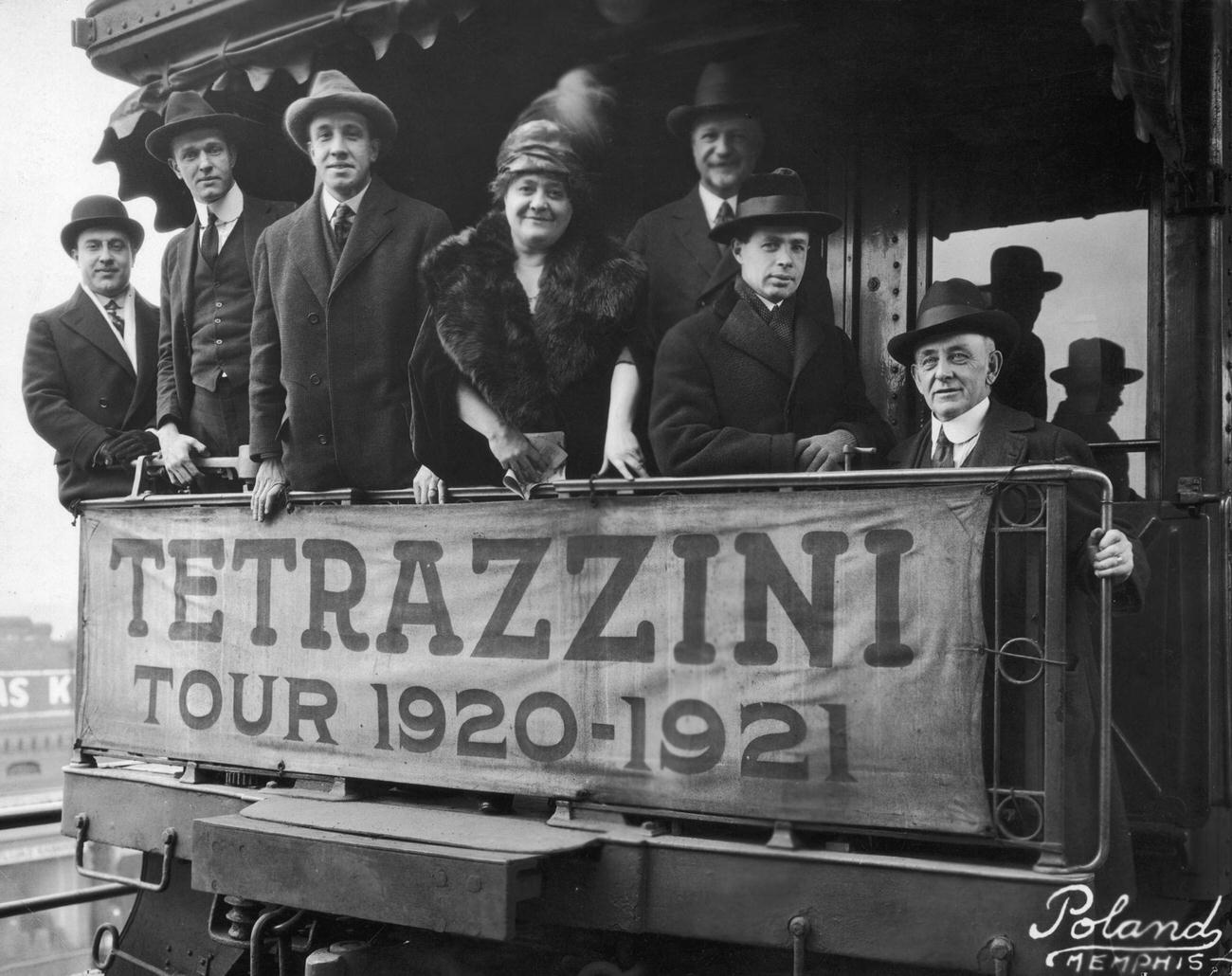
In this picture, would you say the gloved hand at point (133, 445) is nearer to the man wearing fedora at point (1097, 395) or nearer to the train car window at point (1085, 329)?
the train car window at point (1085, 329)

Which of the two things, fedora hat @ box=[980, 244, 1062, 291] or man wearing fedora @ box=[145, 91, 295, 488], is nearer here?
fedora hat @ box=[980, 244, 1062, 291]

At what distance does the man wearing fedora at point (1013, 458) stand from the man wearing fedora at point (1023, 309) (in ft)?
0.45

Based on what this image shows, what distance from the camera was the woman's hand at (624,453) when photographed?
4676 mm

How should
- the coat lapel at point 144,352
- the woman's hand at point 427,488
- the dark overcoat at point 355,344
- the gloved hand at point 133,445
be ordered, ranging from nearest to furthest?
1. the woman's hand at point 427,488
2. the dark overcoat at point 355,344
3. the gloved hand at point 133,445
4. the coat lapel at point 144,352

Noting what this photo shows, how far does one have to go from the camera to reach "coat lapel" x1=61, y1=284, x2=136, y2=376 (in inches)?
257

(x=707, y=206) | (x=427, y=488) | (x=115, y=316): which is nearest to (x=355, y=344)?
(x=427, y=488)

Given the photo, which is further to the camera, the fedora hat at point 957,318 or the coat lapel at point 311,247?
the coat lapel at point 311,247

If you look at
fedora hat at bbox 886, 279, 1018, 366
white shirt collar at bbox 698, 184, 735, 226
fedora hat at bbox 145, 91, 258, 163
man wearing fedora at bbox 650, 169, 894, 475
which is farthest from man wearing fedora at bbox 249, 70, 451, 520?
fedora hat at bbox 886, 279, 1018, 366

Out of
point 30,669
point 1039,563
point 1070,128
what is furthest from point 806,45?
point 30,669

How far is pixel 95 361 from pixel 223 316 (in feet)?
3.51

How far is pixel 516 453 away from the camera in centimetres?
489

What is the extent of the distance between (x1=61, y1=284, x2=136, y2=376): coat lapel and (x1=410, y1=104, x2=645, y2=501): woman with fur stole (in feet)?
7.59

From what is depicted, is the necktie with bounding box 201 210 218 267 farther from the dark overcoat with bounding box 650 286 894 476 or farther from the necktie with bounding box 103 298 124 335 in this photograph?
the dark overcoat with bounding box 650 286 894 476

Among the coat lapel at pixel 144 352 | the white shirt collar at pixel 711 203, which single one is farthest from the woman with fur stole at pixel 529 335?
the coat lapel at pixel 144 352
